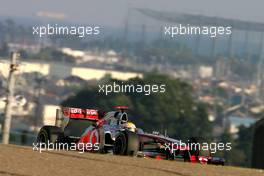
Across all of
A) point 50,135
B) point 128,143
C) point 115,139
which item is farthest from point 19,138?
point 128,143

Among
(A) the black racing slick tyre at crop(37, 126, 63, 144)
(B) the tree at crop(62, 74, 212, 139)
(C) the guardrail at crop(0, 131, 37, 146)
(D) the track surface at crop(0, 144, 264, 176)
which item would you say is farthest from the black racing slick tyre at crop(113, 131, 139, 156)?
(B) the tree at crop(62, 74, 212, 139)

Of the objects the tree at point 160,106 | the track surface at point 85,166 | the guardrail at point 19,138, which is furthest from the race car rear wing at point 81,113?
the tree at point 160,106

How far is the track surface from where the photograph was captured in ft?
59.6

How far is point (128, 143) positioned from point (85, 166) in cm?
507

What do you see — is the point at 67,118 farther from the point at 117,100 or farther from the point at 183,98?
the point at 183,98

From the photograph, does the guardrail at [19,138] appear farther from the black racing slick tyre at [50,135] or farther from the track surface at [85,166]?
the track surface at [85,166]

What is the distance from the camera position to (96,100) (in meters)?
146

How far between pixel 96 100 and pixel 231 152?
23.5 m

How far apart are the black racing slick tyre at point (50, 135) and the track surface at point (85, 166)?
4560 millimetres

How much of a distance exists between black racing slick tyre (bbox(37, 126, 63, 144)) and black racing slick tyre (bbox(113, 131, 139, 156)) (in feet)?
9.28

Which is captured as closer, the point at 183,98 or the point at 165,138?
the point at 165,138

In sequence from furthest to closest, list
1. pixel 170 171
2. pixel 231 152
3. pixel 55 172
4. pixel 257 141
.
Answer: pixel 231 152, pixel 257 141, pixel 170 171, pixel 55 172

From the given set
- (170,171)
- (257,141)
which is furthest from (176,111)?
(170,171)

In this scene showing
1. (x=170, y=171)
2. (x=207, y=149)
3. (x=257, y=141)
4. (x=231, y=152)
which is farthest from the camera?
(x=231, y=152)
